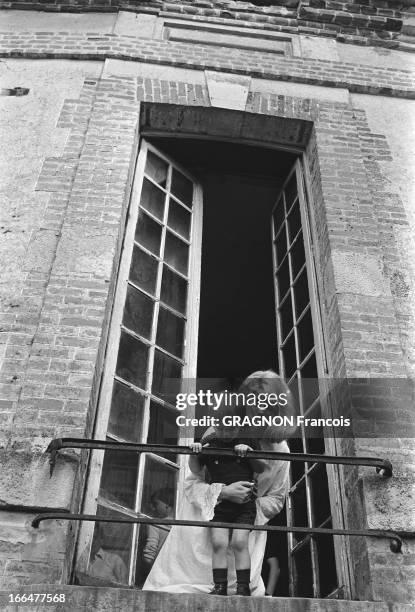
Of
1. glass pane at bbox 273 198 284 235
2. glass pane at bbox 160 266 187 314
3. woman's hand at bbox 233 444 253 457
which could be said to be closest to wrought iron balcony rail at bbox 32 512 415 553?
woman's hand at bbox 233 444 253 457

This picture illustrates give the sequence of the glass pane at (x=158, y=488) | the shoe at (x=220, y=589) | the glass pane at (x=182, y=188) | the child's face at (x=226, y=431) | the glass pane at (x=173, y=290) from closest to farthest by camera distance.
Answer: the shoe at (x=220, y=589) < the child's face at (x=226, y=431) < the glass pane at (x=158, y=488) < the glass pane at (x=173, y=290) < the glass pane at (x=182, y=188)

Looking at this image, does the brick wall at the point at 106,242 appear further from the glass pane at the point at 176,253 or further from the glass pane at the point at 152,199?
the glass pane at the point at 176,253

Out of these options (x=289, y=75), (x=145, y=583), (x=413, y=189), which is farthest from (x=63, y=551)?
(x=289, y=75)

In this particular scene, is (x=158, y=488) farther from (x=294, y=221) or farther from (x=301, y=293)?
(x=294, y=221)

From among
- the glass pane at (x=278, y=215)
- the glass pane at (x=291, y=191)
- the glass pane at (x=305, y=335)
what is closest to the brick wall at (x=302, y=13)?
the glass pane at (x=291, y=191)

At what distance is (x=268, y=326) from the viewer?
9164 mm

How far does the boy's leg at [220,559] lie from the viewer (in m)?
3.61

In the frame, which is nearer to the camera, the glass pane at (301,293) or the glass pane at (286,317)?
the glass pane at (301,293)

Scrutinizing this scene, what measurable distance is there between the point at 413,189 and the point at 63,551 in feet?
13.7

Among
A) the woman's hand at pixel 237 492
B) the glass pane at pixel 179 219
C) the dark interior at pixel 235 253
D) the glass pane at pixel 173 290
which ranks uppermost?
the dark interior at pixel 235 253

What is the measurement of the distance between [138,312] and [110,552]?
6.02ft

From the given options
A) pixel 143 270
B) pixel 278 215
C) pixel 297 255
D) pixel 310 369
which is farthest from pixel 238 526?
pixel 278 215

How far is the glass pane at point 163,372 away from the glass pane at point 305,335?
103 cm

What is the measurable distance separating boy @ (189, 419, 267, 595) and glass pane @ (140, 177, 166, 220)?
7.94 feet
